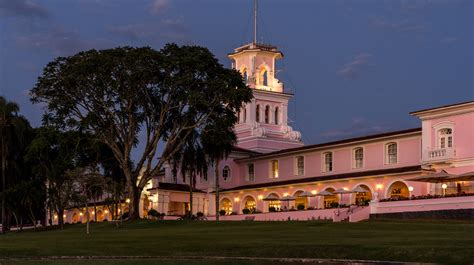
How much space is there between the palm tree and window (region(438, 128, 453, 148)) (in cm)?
3527

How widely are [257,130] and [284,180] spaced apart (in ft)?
48.6

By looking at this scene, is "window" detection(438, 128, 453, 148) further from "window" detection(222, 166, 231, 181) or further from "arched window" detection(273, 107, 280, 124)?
"arched window" detection(273, 107, 280, 124)

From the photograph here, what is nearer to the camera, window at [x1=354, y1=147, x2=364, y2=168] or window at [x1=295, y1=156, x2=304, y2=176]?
window at [x1=354, y1=147, x2=364, y2=168]

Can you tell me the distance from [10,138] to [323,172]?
27587mm

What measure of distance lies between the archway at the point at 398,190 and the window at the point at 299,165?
12.7m

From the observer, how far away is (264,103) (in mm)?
95188

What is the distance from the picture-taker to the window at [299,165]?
251 ft

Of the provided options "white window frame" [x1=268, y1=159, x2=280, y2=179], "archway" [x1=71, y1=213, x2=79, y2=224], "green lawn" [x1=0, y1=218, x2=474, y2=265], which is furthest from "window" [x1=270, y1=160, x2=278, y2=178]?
"green lawn" [x1=0, y1=218, x2=474, y2=265]

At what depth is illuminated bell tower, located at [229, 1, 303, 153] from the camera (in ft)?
303

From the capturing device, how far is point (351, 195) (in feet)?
222

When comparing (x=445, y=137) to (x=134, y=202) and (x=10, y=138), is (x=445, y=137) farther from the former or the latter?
(x=10, y=138)

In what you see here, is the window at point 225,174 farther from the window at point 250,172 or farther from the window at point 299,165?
the window at point 299,165

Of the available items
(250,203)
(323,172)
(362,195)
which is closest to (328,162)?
(323,172)

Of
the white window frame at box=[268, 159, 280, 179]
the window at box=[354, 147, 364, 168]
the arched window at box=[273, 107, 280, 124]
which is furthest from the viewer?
the arched window at box=[273, 107, 280, 124]
